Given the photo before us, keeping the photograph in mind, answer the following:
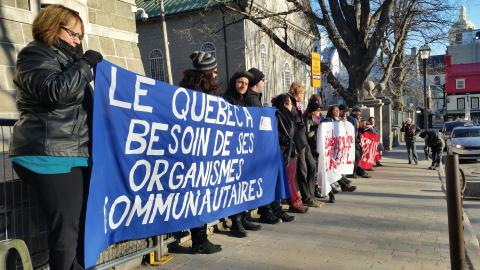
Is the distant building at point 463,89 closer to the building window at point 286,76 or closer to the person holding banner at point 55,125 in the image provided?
the building window at point 286,76

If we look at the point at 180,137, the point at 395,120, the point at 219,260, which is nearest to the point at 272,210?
the point at 219,260

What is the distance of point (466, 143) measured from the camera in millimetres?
18625

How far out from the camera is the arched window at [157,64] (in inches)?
1239

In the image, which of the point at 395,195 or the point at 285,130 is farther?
the point at 395,195

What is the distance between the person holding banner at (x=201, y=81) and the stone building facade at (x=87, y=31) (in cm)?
265

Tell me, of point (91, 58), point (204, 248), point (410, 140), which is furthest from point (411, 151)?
point (91, 58)

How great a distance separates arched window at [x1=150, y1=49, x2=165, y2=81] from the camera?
3147cm

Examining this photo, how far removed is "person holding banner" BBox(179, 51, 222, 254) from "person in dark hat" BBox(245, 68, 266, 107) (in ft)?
3.46

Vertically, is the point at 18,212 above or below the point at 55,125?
below

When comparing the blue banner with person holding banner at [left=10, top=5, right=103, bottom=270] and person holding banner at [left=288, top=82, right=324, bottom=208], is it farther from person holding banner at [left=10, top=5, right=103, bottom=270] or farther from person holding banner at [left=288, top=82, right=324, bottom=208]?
person holding banner at [left=288, top=82, right=324, bottom=208]

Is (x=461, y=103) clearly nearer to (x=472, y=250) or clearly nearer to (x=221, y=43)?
(x=221, y=43)

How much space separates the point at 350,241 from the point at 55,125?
3962 millimetres

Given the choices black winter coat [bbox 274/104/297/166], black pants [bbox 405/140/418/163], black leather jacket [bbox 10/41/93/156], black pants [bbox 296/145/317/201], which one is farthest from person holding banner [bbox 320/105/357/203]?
black pants [bbox 405/140/418/163]

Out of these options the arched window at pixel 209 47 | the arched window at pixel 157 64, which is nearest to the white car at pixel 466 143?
the arched window at pixel 209 47
